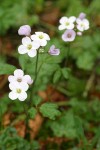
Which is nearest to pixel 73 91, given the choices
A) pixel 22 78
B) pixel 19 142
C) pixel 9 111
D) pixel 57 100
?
pixel 57 100

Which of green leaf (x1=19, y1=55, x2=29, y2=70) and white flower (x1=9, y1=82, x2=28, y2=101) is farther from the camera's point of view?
green leaf (x1=19, y1=55, x2=29, y2=70)

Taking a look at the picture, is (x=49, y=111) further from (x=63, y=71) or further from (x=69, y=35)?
(x=69, y=35)

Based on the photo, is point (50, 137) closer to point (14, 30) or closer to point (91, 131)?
point (91, 131)

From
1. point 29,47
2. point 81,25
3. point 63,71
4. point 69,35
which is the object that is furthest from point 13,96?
point 81,25

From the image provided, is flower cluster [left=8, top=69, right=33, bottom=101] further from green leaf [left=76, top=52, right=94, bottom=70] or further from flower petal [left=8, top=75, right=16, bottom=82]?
green leaf [left=76, top=52, right=94, bottom=70]

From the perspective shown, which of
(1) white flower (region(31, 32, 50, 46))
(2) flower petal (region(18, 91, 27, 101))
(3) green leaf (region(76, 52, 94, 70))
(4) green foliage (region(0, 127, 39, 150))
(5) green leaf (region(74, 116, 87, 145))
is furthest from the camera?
(3) green leaf (region(76, 52, 94, 70))

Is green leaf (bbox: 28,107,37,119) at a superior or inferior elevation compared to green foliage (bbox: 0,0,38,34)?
inferior

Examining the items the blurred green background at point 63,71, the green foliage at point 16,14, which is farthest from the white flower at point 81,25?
the green foliage at point 16,14

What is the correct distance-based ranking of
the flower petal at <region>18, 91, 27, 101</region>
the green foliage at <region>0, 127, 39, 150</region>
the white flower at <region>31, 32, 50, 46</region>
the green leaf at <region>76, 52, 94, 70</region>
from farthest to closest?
the green leaf at <region>76, 52, 94, 70</region> < the green foliage at <region>0, 127, 39, 150</region> < the white flower at <region>31, 32, 50, 46</region> < the flower petal at <region>18, 91, 27, 101</region>

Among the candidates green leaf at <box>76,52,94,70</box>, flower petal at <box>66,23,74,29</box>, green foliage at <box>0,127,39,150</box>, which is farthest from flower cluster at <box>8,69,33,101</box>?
green leaf at <box>76,52,94,70</box>

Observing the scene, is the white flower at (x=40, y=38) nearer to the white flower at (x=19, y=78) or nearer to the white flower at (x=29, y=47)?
the white flower at (x=29, y=47)
